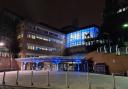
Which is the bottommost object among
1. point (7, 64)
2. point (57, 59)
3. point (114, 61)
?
point (7, 64)

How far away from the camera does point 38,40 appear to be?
72.2m

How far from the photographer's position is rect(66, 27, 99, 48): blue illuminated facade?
77.1m

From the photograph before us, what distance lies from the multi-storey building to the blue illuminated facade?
288cm

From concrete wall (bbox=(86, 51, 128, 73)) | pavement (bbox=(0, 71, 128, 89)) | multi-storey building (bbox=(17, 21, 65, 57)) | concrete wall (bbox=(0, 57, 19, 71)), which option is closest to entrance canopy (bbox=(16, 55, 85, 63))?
concrete wall (bbox=(0, 57, 19, 71))

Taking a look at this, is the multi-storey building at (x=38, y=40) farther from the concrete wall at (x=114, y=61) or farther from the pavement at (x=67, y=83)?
the pavement at (x=67, y=83)

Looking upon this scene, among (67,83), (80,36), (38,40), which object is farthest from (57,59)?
(67,83)

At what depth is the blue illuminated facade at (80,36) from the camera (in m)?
77.1

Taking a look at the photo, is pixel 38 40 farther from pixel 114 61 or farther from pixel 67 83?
Result: pixel 67 83

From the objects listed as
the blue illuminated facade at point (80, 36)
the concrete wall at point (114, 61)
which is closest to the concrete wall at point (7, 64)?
the blue illuminated facade at point (80, 36)

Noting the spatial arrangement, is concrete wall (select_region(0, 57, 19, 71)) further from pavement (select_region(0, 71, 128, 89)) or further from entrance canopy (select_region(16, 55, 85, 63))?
pavement (select_region(0, 71, 128, 89))

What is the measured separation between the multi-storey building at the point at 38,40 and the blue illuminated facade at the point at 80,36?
288 cm

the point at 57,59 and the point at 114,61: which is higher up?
the point at 57,59

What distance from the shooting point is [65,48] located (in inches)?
3292

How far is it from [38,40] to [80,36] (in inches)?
701
